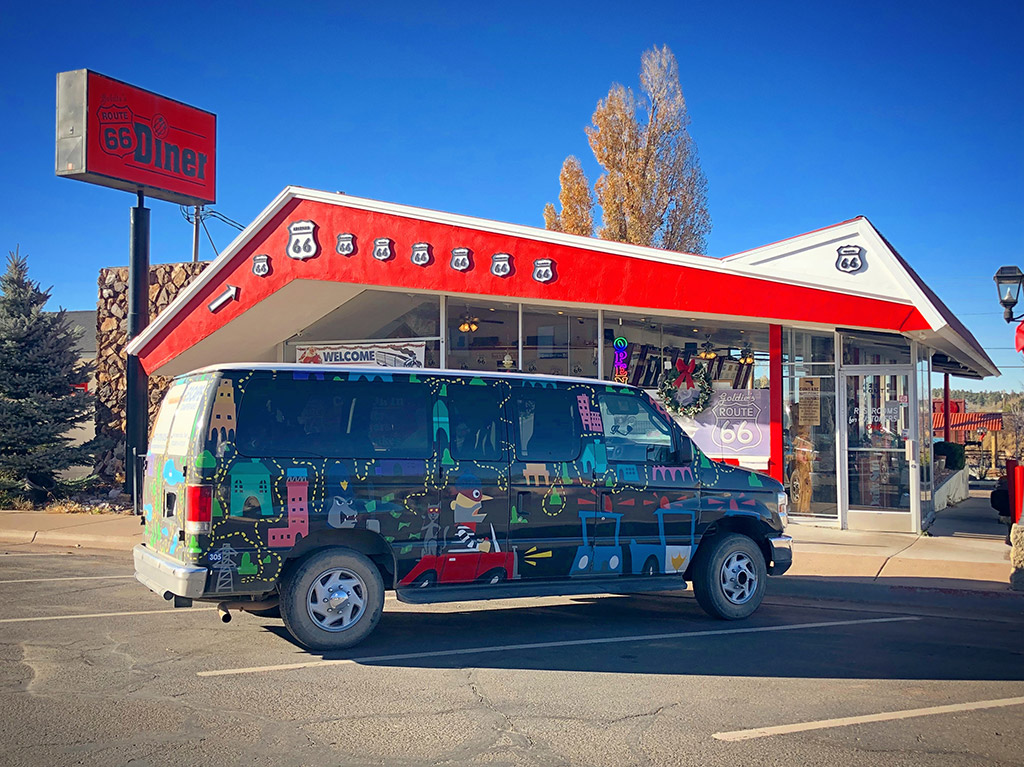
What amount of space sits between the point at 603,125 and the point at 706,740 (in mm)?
30203

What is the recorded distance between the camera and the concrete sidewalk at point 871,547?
10328 mm

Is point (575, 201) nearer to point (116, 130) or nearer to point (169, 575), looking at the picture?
point (116, 130)

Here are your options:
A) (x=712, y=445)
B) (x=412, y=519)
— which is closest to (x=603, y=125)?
(x=712, y=445)

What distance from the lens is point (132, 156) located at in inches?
713

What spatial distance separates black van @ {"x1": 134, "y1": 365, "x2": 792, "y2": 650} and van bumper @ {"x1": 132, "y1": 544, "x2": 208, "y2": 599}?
A: 0.05 ft

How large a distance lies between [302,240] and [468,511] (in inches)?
364

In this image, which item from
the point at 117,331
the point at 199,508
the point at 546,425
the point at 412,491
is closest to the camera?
the point at 199,508

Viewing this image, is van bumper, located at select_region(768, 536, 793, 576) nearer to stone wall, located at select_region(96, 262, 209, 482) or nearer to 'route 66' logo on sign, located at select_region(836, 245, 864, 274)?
'route 66' logo on sign, located at select_region(836, 245, 864, 274)

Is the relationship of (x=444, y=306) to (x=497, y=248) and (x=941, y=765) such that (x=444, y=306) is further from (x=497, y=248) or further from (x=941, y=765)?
(x=941, y=765)

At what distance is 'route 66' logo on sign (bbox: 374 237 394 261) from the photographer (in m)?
14.6

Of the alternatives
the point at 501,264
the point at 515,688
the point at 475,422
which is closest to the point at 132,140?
the point at 501,264

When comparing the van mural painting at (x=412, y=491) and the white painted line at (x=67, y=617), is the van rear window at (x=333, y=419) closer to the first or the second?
the van mural painting at (x=412, y=491)

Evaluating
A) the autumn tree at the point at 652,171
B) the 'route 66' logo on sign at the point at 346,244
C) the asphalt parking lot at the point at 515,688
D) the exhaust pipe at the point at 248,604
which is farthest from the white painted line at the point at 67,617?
the autumn tree at the point at 652,171

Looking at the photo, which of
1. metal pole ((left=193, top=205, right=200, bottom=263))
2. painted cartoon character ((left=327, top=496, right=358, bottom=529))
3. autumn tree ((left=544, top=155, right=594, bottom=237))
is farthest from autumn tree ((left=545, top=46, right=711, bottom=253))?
painted cartoon character ((left=327, top=496, right=358, bottom=529))
